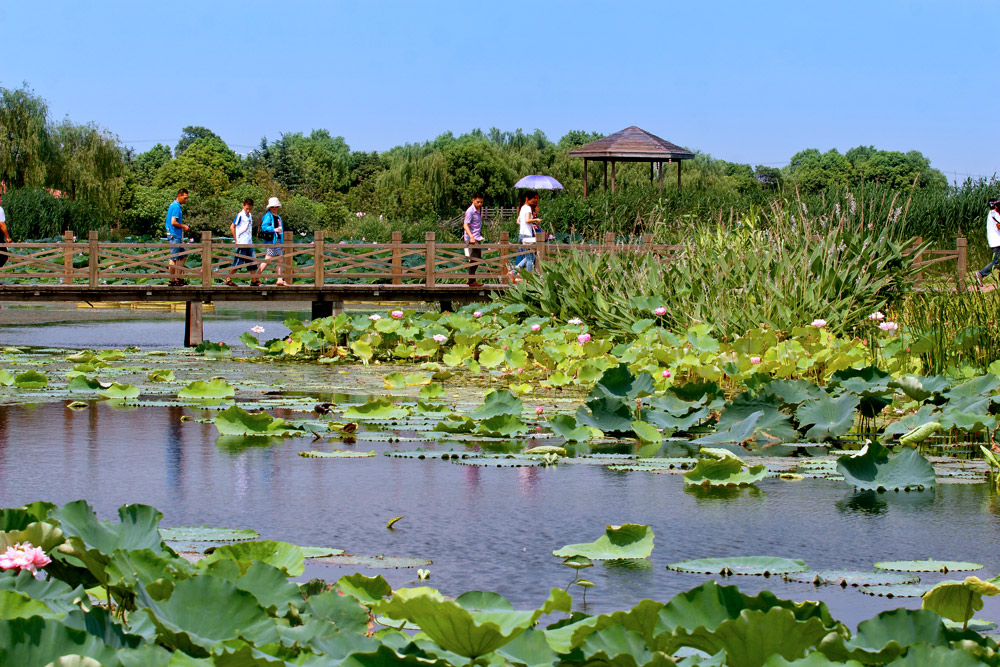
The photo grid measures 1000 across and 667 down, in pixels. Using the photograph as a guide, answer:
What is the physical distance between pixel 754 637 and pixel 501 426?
4.03 meters

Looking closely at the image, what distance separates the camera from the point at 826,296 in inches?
391

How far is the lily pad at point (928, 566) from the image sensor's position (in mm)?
3502

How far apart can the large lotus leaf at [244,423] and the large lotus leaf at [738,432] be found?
208cm

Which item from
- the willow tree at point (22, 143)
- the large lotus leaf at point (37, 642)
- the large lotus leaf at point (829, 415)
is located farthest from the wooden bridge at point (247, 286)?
the willow tree at point (22, 143)

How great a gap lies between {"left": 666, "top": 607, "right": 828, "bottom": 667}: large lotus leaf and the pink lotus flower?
48.3 inches

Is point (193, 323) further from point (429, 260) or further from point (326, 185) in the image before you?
point (326, 185)

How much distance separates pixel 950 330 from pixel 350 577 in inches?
240

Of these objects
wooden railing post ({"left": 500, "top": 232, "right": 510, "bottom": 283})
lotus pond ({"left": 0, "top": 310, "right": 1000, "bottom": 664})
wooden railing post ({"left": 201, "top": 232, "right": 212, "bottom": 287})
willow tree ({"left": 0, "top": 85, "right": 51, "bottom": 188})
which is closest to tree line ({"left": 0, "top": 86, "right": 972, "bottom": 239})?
willow tree ({"left": 0, "top": 85, "right": 51, "bottom": 188})

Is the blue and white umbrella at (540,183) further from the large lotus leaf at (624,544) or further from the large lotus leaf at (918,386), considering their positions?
the large lotus leaf at (624,544)

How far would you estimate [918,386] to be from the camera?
6.17 metres

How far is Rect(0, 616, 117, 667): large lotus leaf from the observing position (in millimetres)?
1929

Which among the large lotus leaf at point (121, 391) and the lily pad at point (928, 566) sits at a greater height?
the large lotus leaf at point (121, 391)

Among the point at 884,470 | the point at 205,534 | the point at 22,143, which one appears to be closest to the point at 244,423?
the point at 205,534

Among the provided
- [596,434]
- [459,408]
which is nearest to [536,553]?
[596,434]
